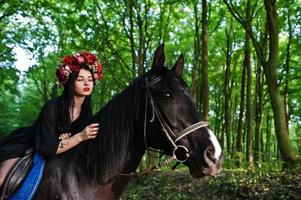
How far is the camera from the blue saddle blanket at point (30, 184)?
9.66 ft

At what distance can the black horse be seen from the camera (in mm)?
2869

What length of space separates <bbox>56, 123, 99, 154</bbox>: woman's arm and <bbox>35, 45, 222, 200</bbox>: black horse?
0.06 metres

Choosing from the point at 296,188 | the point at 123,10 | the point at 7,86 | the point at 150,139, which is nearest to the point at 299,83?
the point at 123,10

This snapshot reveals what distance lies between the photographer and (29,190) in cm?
295

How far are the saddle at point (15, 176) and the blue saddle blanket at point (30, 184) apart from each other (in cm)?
4

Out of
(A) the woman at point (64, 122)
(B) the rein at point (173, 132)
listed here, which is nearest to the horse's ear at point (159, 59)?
(B) the rein at point (173, 132)

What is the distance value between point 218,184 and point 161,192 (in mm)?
2179

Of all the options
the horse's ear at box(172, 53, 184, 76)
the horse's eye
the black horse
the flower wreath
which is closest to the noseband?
the black horse

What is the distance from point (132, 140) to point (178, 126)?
432mm

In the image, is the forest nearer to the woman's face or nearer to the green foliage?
the green foliage

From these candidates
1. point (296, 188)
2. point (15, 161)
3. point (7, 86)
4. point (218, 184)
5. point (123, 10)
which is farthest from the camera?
point (123, 10)

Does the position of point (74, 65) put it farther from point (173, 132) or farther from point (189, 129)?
point (189, 129)

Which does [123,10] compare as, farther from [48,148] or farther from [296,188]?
[48,148]

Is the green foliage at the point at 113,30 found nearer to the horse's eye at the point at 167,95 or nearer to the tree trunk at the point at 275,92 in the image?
the tree trunk at the point at 275,92
